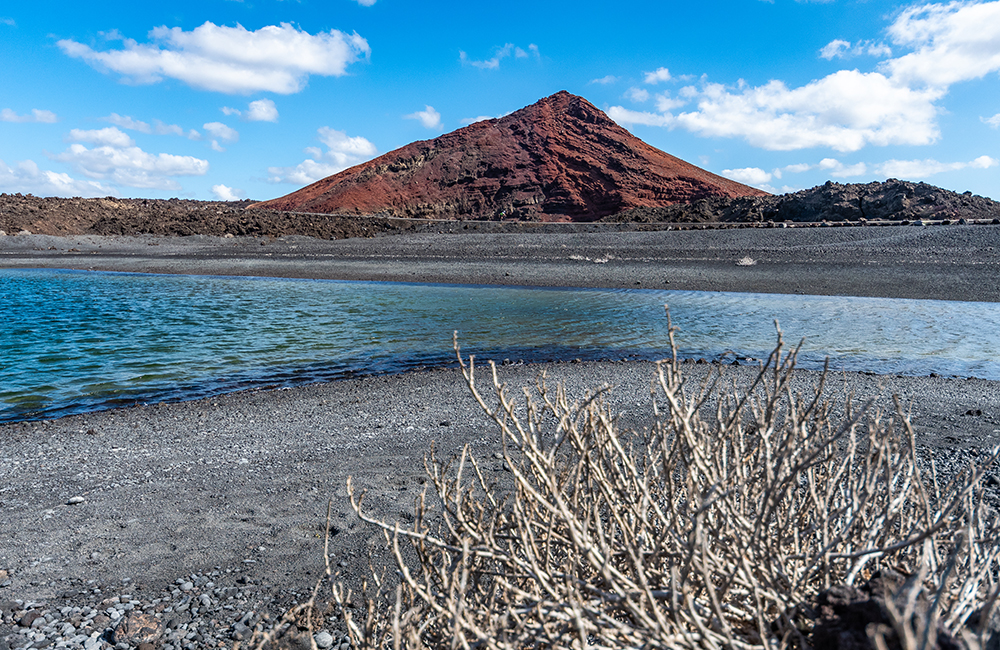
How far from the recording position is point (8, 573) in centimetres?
323

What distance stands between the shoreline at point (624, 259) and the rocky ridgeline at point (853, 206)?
696 centimetres

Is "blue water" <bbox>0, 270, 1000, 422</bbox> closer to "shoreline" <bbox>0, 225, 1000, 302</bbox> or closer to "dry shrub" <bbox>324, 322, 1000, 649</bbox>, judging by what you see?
"shoreline" <bbox>0, 225, 1000, 302</bbox>

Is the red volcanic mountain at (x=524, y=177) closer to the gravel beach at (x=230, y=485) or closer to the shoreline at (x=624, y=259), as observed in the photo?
the shoreline at (x=624, y=259)

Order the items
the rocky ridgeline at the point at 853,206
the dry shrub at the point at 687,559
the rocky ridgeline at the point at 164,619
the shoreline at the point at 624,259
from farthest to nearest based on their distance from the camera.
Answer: the rocky ridgeline at the point at 853,206
the shoreline at the point at 624,259
the rocky ridgeline at the point at 164,619
the dry shrub at the point at 687,559

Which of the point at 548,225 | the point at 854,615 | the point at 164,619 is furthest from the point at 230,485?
the point at 548,225

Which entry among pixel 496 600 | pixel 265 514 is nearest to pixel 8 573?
pixel 265 514

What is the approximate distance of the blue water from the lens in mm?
8242

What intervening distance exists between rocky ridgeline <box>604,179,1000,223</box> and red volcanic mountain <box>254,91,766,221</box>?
16.0 m

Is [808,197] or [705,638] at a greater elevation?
[808,197]

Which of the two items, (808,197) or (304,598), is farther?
(808,197)

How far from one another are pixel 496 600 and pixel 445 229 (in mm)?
35679

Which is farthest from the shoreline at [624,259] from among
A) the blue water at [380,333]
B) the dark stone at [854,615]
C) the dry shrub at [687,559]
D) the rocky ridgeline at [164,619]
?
the dark stone at [854,615]

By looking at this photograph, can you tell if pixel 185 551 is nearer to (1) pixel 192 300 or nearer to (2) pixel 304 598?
(2) pixel 304 598

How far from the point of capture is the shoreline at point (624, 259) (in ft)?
59.3
